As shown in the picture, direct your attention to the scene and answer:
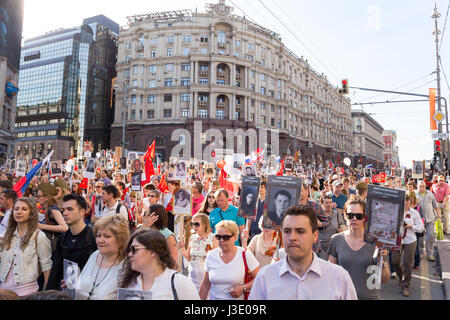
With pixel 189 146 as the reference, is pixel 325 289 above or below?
below

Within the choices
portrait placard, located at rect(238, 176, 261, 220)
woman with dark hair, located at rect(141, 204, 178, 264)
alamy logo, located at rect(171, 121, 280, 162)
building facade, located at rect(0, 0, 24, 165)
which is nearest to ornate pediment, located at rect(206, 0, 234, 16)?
alamy logo, located at rect(171, 121, 280, 162)

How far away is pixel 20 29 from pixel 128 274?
2211 inches

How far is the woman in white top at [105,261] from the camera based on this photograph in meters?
2.88

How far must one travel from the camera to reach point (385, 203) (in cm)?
385

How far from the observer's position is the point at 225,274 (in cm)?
345

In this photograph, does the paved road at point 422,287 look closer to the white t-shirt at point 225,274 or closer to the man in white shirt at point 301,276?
the white t-shirt at point 225,274

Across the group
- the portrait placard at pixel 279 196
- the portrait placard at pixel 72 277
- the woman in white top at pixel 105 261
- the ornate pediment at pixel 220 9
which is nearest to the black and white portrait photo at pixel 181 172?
the portrait placard at pixel 279 196

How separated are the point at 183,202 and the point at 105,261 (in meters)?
3.06

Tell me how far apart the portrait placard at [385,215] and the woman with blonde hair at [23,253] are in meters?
3.79

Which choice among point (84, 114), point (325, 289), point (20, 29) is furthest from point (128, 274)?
point (84, 114)

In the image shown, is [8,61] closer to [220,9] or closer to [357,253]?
[220,9]

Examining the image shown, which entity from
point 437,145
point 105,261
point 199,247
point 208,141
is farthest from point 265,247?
point 208,141
